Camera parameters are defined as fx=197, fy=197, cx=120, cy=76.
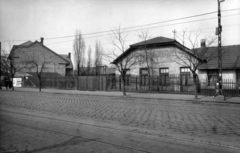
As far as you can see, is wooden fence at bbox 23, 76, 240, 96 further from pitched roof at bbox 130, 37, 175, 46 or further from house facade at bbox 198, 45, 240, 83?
pitched roof at bbox 130, 37, 175, 46

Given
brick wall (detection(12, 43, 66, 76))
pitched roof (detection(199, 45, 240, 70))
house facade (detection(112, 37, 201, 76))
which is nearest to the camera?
pitched roof (detection(199, 45, 240, 70))

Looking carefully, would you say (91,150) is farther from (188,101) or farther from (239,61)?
(239,61)

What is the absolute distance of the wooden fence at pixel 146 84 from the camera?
778 inches

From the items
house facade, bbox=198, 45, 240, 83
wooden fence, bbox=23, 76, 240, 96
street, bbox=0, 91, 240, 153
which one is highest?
house facade, bbox=198, 45, 240, 83

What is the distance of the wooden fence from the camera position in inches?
778

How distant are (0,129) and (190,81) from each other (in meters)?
19.6

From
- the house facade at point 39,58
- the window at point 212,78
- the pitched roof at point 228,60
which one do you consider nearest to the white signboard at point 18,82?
the house facade at point 39,58

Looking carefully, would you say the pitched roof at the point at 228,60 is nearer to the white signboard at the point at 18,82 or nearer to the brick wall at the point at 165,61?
the brick wall at the point at 165,61

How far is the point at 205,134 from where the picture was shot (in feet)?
19.2

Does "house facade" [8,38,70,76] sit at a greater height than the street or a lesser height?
greater

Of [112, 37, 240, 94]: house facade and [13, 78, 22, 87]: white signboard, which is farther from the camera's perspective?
[13, 78, 22, 87]: white signboard

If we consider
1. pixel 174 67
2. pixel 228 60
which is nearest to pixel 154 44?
pixel 174 67

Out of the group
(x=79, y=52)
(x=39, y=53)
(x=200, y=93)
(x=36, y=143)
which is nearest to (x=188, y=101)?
(x=200, y=93)

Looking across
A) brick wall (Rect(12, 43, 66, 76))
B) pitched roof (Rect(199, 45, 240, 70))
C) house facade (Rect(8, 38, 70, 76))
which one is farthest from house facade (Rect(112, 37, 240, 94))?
brick wall (Rect(12, 43, 66, 76))
